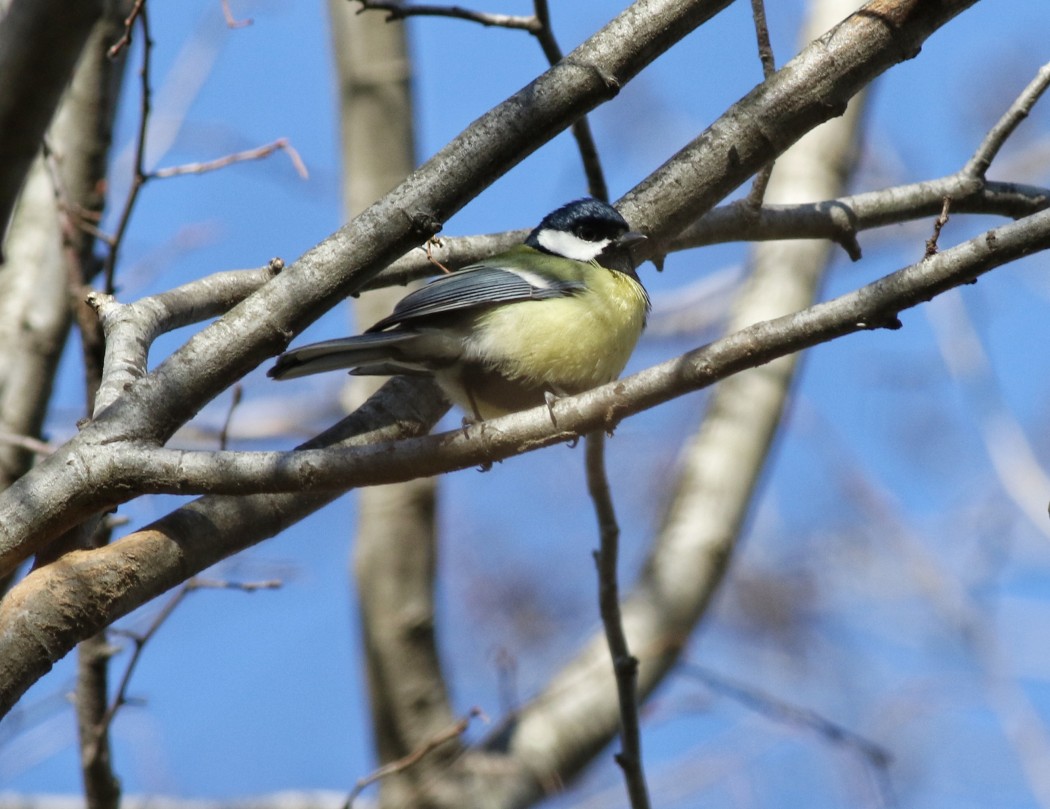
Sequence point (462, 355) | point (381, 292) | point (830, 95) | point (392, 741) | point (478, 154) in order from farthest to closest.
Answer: point (381, 292) → point (392, 741) → point (462, 355) → point (830, 95) → point (478, 154)

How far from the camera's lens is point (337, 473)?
2.20m

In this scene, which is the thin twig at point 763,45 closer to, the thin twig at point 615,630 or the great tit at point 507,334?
the great tit at point 507,334

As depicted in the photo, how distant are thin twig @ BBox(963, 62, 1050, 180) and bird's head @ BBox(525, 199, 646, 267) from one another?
101 cm

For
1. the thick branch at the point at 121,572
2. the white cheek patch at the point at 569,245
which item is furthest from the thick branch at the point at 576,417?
the white cheek patch at the point at 569,245

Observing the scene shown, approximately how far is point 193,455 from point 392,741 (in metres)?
3.36

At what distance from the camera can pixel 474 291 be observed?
11.5 feet

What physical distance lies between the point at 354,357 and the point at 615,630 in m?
1.05

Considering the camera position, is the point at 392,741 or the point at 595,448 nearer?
the point at 595,448

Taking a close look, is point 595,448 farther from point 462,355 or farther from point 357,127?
point 357,127

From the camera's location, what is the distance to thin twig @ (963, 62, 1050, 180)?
3.04 m

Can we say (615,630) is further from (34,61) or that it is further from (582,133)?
(34,61)

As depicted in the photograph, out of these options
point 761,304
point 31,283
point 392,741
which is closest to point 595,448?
point 31,283

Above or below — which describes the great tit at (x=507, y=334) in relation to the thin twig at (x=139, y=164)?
below

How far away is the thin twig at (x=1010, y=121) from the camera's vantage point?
9.96 ft
